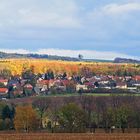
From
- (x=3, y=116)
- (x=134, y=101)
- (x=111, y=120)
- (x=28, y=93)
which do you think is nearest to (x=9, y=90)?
(x=28, y=93)

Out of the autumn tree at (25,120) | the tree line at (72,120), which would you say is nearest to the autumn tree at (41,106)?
the tree line at (72,120)

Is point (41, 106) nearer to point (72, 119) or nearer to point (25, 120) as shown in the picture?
point (25, 120)

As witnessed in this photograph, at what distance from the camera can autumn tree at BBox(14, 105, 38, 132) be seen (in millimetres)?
100062

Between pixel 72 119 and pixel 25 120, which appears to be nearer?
pixel 72 119

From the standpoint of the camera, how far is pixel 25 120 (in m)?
101

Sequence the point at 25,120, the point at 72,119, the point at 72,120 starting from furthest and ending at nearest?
the point at 25,120 → the point at 72,119 → the point at 72,120

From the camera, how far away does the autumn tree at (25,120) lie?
10006 cm

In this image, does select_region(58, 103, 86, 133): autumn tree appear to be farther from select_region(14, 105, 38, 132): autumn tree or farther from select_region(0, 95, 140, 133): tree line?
select_region(14, 105, 38, 132): autumn tree

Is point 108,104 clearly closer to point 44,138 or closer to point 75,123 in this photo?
point 75,123

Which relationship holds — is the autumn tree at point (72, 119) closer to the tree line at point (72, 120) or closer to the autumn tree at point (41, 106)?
the tree line at point (72, 120)

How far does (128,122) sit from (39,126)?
17296mm

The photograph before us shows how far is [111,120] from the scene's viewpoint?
331 ft

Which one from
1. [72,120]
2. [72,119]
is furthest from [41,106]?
[72,120]

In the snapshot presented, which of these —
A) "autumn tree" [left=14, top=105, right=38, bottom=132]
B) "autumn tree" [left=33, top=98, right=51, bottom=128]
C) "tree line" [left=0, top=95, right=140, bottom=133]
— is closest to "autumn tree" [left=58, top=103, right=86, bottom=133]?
"tree line" [left=0, top=95, right=140, bottom=133]
